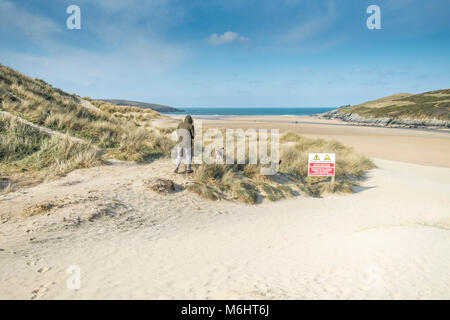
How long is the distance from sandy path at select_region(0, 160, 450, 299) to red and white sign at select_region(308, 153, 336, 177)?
133 centimetres

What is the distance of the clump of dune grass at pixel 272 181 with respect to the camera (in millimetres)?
8023

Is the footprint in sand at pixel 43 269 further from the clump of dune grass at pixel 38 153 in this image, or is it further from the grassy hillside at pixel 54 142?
the grassy hillside at pixel 54 142

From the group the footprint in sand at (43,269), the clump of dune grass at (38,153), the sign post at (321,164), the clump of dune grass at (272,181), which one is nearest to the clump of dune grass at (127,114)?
the clump of dune grass at (38,153)

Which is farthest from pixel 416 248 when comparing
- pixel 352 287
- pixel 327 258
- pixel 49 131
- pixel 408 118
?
pixel 408 118

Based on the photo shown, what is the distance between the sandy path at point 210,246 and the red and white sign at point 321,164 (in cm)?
133

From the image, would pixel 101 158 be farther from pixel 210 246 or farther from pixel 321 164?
pixel 321 164

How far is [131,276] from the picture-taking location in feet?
12.3

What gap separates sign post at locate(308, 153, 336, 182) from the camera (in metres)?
9.20

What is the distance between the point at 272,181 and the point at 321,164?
180cm

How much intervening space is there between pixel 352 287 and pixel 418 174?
38.3 ft

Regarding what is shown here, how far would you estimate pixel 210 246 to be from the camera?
5008 millimetres

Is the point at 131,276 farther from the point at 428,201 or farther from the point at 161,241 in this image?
the point at 428,201

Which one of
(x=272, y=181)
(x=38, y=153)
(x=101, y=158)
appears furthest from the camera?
(x=272, y=181)

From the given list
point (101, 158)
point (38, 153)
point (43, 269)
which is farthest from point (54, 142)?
point (43, 269)
